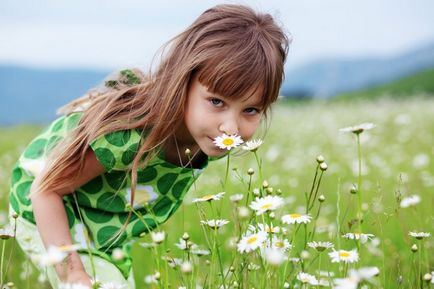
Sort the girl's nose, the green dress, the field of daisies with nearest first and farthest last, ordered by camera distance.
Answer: the field of daisies → the girl's nose → the green dress

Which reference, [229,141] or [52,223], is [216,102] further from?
[52,223]

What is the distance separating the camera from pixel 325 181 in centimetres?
549

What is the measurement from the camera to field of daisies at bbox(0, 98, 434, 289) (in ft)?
5.53

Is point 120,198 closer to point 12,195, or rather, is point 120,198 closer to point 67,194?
point 67,194

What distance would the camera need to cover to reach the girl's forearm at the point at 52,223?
88.2 inches

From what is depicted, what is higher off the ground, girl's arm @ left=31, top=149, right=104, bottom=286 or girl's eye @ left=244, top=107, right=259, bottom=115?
girl's eye @ left=244, top=107, right=259, bottom=115

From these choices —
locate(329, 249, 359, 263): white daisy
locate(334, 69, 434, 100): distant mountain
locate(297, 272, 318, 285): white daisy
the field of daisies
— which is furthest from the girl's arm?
locate(334, 69, 434, 100): distant mountain

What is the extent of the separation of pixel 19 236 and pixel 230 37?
1.17 metres

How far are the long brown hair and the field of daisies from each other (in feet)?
0.85

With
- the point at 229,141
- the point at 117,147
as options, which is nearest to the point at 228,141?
the point at 229,141

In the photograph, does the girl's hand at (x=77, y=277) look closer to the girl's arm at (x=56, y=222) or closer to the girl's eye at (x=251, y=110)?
the girl's arm at (x=56, y=222)

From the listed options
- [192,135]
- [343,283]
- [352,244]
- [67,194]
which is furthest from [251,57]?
[352,244]

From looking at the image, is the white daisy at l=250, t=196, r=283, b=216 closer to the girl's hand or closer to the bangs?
the bangs

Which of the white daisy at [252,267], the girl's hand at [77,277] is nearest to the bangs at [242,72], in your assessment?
the white daisy at [252,267]
